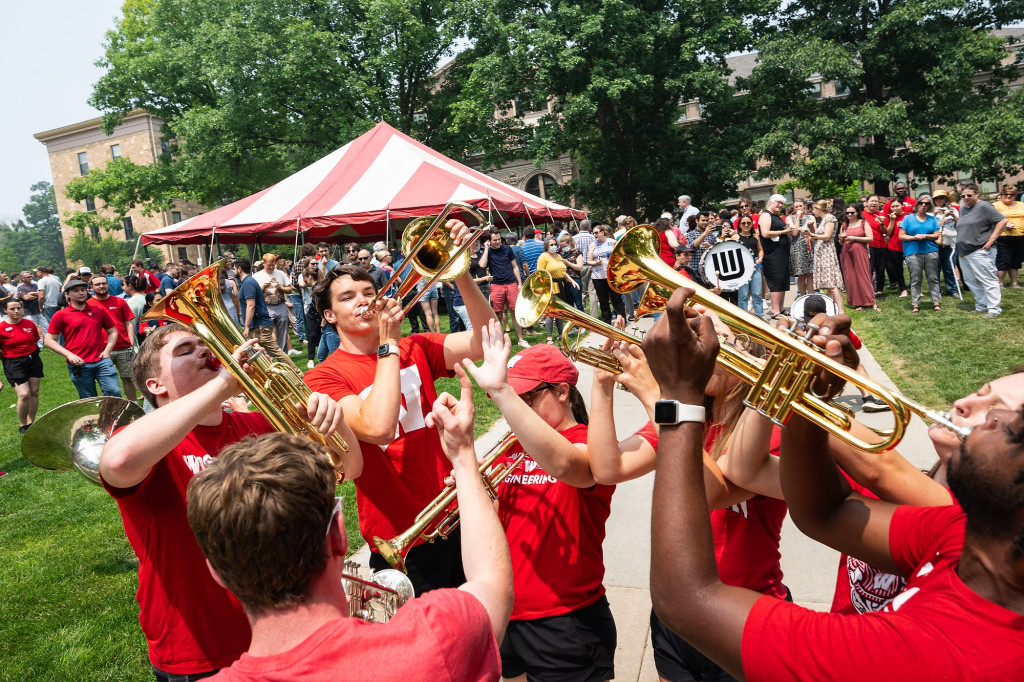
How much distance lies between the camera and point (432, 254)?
326 cm

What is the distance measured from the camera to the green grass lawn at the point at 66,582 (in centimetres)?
367

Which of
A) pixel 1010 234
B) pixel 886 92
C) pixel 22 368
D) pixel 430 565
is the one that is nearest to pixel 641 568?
pixel 430 565

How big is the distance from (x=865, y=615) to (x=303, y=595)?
108 centimetres

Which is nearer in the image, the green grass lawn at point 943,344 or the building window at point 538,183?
the green grass lawn at point 943,344

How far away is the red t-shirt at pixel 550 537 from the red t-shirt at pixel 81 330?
761 cm

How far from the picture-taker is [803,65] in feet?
90.2

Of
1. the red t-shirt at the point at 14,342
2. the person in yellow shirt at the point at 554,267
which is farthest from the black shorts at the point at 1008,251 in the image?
the red t-shirt at the point at 14,342

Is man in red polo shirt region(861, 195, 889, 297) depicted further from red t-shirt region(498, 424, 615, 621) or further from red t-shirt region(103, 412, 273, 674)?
red t-shirt region(103, 412, 273, 674)

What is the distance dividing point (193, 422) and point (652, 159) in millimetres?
30603

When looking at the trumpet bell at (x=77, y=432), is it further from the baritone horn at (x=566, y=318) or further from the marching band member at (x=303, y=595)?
the baritone horn at (x=566, y=318)

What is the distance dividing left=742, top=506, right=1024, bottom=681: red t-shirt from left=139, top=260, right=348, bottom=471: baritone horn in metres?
1.38

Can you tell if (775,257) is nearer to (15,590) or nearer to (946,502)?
(946,502)

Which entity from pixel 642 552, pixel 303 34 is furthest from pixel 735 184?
pixel 642 552

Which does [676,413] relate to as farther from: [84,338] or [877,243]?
[877,243]
